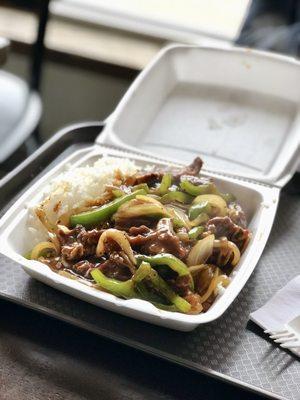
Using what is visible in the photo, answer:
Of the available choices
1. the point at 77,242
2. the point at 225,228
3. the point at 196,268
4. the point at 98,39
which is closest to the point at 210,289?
the point at 196,268

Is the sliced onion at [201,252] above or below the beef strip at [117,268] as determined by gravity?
above

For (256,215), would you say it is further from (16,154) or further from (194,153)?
A: (16,154)

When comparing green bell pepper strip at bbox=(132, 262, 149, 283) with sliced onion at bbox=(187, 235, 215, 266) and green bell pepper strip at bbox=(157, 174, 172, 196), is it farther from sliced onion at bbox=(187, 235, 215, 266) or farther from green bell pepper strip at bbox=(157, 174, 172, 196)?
green bell pepper strip at bbox=(157, 174, 172, 196)

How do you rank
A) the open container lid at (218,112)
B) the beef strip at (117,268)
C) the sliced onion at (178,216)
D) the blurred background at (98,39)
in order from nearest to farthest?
1. the beef strip at (117,268)
2. the sliced onion at (178,216)
3. the open container lid at (218,112)
4. the blurred background at (98,39)

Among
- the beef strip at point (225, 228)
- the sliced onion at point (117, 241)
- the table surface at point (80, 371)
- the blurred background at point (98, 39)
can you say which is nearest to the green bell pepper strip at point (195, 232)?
the beef strip at point (225, 228)

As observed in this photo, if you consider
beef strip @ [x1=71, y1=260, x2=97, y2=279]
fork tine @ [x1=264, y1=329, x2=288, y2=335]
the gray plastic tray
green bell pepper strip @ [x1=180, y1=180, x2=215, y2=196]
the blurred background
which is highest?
green bell pepper strip @ [x1=180, y1=180, x2=215, y2=196]

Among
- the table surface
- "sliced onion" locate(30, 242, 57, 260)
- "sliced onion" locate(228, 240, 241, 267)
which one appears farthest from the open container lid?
the table surface

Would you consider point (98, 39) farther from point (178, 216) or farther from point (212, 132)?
point (178, 216)

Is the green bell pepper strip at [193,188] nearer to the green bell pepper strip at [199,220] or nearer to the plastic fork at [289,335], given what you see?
the green bell pepper strip at [199,220]
